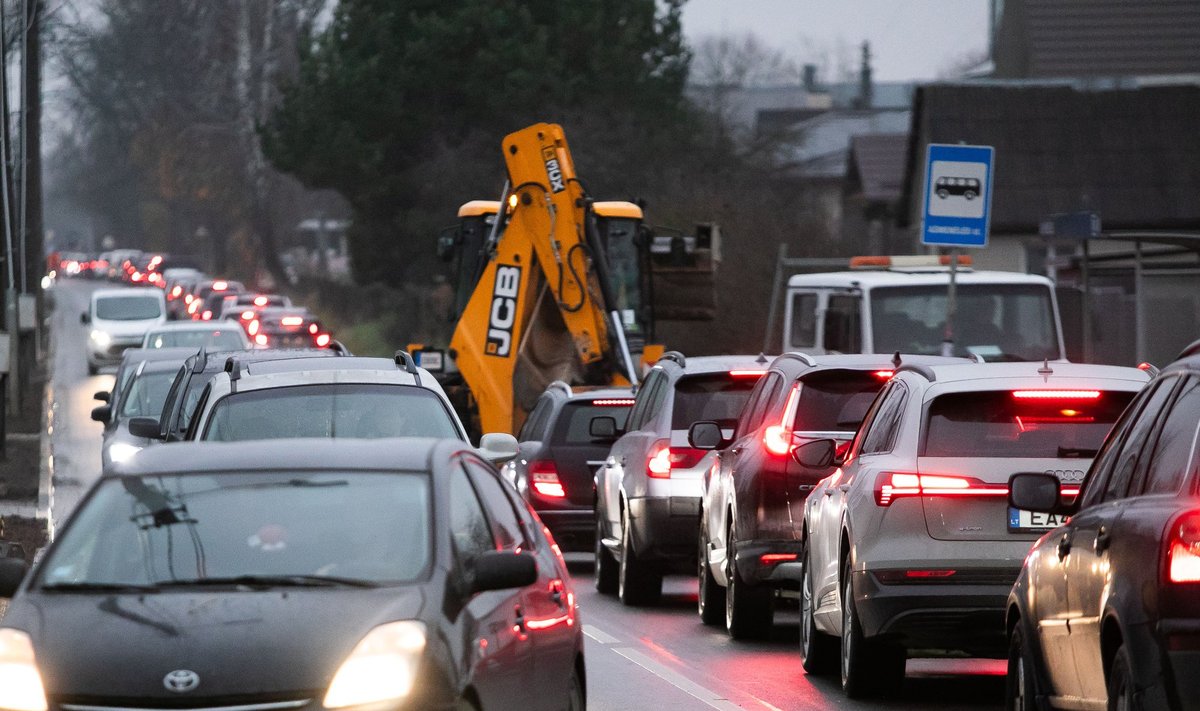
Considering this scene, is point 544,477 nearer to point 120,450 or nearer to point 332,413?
point 120,450

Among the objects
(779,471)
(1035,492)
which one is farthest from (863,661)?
(1035,492)

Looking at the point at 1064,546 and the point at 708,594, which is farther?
the point at 708,594

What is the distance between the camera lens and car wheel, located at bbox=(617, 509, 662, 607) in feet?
53.8

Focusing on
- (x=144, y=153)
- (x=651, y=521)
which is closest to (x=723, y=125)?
(x=144, y=153)

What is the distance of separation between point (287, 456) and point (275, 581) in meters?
0.72

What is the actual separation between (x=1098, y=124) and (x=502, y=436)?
107 feet

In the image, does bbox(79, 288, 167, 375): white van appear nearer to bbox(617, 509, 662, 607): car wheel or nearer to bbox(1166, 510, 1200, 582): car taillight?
bbox(617, 509, 662, 607): car wheel

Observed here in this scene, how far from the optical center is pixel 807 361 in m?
13.6

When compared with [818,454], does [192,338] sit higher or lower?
lower

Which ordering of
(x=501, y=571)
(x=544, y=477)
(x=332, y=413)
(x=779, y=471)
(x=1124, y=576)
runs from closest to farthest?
(x=1124, y=576) → (x=501, y=571) → (x=332, y=413) → (x=779, y=471) → (x=544, y=477)

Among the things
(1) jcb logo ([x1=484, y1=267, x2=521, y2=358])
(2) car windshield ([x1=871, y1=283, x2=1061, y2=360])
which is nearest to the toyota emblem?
(2) car windshield ([x1=871, y1=283, x2=1061, y2=360])

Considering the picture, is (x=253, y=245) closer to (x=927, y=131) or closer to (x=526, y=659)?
(x=927, y=131)

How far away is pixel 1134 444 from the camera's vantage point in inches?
299

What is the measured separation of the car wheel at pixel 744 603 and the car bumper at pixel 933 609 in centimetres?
312
